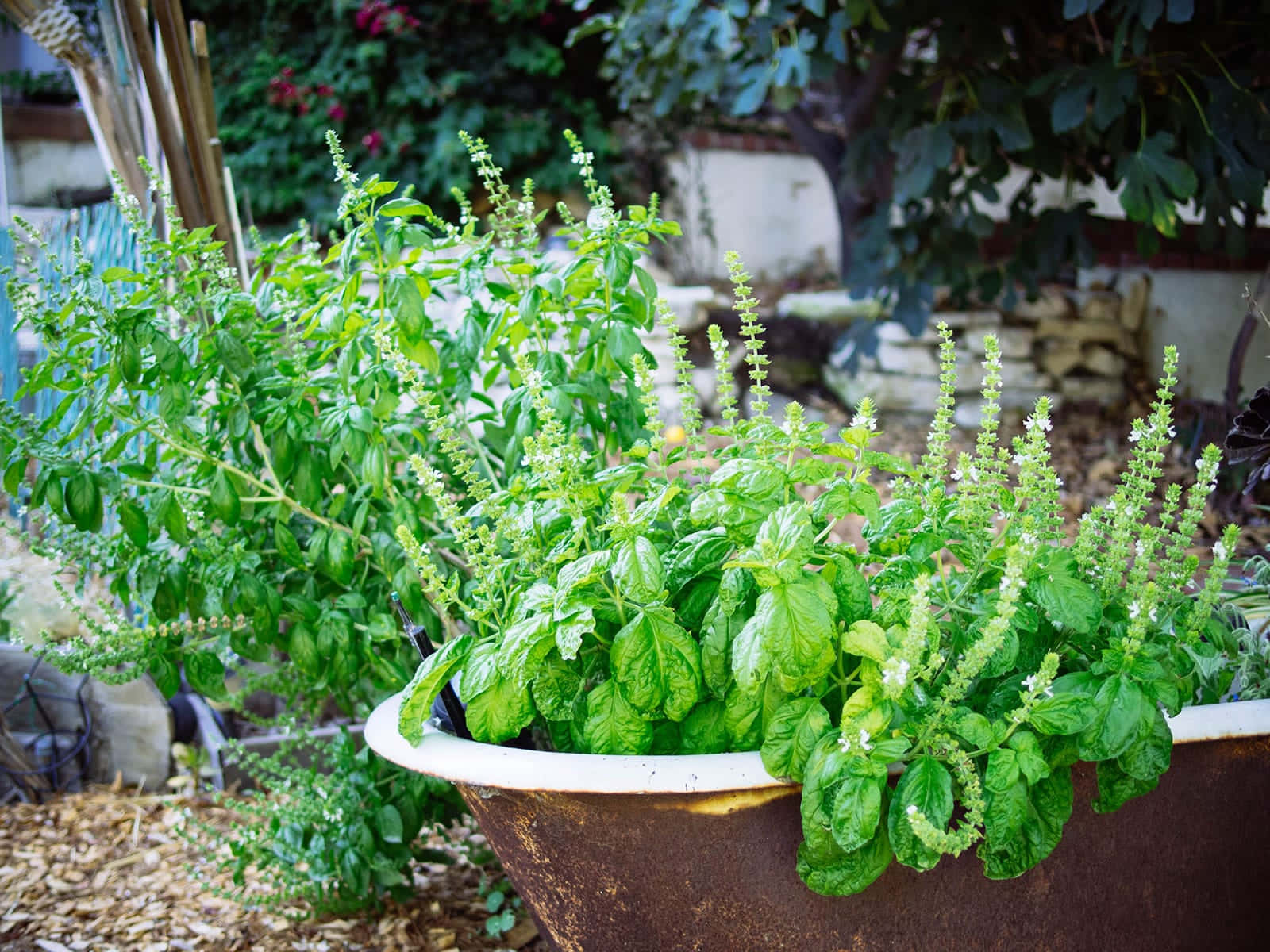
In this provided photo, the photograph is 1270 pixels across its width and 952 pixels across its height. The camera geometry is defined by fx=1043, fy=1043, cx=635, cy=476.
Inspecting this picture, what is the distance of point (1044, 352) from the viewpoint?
5.32 metres

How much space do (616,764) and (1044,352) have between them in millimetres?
4785

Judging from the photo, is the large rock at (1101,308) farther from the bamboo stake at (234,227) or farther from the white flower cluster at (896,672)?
the white flower cluster at (896,672)

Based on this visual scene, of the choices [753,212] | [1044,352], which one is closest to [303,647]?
[1044,352]

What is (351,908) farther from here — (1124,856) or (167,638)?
(1124,856)

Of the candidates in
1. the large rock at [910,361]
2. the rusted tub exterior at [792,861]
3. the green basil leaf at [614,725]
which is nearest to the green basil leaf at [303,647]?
the rusted tub exterior at [792,861]

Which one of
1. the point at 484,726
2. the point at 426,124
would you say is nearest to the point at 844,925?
the point at 484,726

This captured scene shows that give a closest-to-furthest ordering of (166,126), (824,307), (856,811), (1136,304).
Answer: (856,811), (166,126), (1136,304), (824,307)

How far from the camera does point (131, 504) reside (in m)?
1.64

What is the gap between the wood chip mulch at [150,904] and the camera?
6.12 feet

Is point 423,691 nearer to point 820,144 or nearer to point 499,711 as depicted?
point 499,711

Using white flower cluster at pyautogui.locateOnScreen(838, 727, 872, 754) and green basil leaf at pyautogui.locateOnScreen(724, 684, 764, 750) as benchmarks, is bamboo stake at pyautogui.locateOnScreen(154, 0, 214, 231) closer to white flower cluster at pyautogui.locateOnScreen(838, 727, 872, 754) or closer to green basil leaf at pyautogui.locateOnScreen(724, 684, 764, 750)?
green basil leaf at pyautogui.locateOnScreen(724, 684, 764, 750)

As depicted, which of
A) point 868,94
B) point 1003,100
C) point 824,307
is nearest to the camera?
point 1003,100

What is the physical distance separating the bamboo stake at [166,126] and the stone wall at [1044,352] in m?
3.59

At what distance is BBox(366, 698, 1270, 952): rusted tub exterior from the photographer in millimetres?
1141
